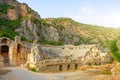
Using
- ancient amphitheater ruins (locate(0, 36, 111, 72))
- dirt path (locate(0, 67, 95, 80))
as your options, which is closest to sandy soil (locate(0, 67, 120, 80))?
dirt path (locate(0, 67, 95, 80))

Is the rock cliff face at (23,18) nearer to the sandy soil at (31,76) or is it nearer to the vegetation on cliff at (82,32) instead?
the vegetation on cliff at (82,32)

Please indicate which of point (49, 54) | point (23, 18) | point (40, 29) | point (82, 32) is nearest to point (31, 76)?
point (49, 54)

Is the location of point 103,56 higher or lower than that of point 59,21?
lower

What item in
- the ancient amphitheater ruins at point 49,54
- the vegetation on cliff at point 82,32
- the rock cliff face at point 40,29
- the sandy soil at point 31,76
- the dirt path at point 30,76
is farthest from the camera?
the vegetation on cliff at point 82,32

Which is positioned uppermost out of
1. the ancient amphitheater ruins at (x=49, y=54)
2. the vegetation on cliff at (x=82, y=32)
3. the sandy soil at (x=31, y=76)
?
the vegetation on cliff at (x=82, y=32)

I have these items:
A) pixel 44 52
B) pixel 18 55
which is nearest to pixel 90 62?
pixel 44 52

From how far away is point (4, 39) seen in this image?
89438 millimetres

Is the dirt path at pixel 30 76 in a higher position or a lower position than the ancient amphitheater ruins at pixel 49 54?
lower

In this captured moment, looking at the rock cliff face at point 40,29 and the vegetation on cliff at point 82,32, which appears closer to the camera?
the rock cliff face at point 40,29

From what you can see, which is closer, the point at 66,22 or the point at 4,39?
the point at 4,39

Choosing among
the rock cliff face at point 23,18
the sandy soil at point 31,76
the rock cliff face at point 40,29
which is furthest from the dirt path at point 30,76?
the rock cliff face at point 23,18

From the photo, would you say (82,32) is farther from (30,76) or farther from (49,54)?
(30,76)

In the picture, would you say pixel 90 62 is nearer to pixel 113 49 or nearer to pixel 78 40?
pixel 113 49

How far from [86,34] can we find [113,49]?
9882cm
